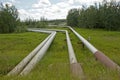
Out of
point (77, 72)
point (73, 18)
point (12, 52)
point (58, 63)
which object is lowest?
point (12, 52)

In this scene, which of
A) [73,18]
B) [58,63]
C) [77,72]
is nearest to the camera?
[77,72]

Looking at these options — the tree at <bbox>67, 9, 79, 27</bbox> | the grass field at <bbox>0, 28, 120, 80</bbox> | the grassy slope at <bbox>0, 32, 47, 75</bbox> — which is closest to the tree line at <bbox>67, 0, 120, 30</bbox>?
the tree at <bbox>67, 9, 79, 27</bbox>

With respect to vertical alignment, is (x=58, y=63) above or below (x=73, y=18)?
below

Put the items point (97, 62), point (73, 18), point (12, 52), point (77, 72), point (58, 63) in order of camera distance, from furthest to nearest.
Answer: point (73, 18), point (12, 52), point (58, 63), point (97, 62), point (77, 72)

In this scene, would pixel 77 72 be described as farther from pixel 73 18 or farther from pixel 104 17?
pixel 73 18

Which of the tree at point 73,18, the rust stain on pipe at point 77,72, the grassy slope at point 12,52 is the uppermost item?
the tree at point 73,18

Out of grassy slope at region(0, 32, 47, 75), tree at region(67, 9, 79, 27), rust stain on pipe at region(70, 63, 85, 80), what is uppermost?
tree at region(67, 9, 79, 27)

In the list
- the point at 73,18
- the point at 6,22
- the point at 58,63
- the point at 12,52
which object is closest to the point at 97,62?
the point at 58,63

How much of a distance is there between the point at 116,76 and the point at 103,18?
71467 mm

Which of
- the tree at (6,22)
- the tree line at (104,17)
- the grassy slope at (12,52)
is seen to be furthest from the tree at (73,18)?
the grassy slope at (12,52)

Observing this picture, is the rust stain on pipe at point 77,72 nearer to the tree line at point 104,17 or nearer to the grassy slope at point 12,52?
the grassy slope at point 12,52

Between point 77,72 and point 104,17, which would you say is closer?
point 77,72

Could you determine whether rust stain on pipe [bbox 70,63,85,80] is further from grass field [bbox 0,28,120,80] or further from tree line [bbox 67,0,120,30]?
tree line [bbox 67,0,120,30]

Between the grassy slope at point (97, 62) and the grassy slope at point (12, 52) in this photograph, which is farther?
the grassy slope at point (12, 52)
